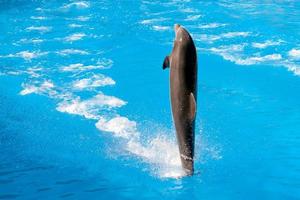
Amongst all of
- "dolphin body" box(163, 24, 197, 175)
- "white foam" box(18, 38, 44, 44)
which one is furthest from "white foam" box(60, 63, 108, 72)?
"dolphin body" box(163, 24, 197, 175)

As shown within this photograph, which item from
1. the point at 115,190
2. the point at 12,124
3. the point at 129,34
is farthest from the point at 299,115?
the point at 129,34

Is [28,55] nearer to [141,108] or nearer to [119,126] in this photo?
[141,108]

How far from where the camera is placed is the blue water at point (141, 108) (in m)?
6.51

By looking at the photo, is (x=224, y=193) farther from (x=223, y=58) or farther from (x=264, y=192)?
(x=223, y=58)

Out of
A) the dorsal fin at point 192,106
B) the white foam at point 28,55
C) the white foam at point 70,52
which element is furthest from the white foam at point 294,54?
the dorsal fin at point 192,106

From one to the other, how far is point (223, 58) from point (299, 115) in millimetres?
3180

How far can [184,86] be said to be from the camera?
3.66m

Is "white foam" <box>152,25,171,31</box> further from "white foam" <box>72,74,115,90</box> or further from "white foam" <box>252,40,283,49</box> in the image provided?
"white foam" <box>72,74,115,90</box>

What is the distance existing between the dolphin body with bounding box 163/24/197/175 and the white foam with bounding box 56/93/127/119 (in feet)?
15.3

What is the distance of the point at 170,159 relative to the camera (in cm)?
680

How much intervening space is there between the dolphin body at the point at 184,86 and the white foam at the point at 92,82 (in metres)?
5.91

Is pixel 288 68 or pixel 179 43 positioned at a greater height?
pixel 179 43

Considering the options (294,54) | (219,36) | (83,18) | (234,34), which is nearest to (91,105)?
(219,36)

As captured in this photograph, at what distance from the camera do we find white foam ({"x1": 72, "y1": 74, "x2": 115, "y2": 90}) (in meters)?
9.80
